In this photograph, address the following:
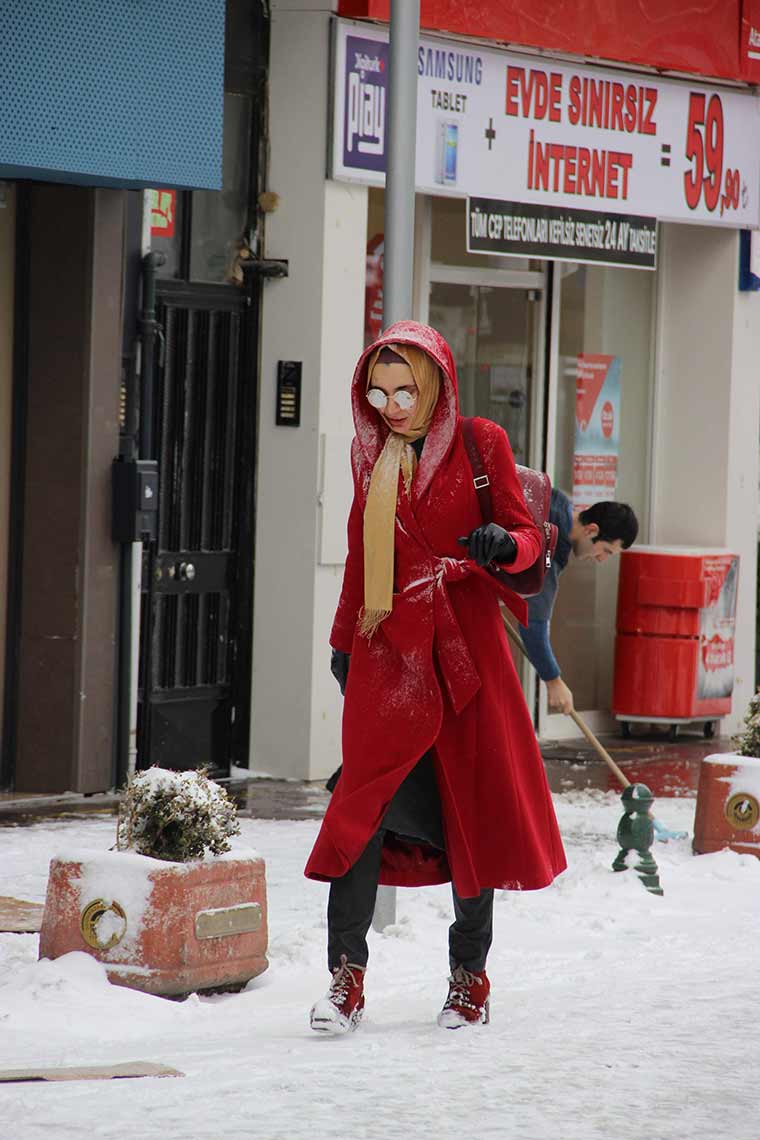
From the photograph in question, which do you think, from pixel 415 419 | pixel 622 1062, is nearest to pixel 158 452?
pixel 415 419

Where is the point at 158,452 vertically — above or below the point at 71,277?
below

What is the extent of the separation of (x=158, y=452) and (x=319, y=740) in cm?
174

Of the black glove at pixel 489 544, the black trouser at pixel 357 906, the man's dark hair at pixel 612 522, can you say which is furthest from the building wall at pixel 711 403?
the black glove at pixel 489 544

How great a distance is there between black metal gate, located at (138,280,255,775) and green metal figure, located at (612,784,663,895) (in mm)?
3150

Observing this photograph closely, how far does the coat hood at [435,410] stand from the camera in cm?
553

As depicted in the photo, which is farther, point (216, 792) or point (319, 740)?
point (319, 740)

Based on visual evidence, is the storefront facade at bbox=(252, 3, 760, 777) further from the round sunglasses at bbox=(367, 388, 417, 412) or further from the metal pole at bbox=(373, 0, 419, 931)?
the round sunglasses at bbox=(367, 388, 417, 412)

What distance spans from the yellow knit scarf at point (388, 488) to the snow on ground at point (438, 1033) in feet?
3.92

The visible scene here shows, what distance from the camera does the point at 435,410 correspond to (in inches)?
220

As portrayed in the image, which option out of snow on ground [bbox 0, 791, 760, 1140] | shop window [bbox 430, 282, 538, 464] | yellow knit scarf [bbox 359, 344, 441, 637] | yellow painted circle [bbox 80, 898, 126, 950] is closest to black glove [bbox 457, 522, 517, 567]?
yellow knit scarf [bbox 359, 344, 441, 637]

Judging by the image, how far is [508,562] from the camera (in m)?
5.45

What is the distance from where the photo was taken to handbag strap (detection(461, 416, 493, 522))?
18.3ft

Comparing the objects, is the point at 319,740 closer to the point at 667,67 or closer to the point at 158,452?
the point at 158,452

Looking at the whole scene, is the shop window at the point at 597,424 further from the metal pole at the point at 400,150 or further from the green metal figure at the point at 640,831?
the metal pole at the point at 400,150
